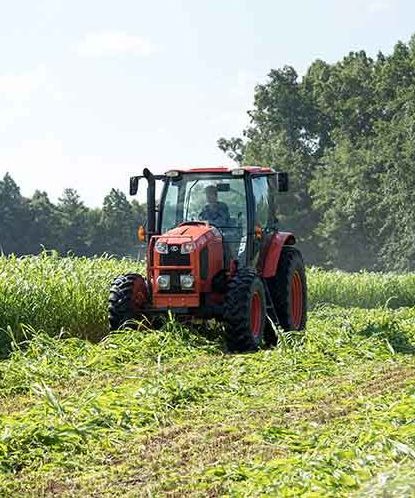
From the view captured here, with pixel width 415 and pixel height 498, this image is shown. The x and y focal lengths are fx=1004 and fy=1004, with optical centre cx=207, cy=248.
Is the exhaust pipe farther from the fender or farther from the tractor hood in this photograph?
the fender

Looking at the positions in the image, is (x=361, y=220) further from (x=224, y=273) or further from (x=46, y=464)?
(x=46, y=464)

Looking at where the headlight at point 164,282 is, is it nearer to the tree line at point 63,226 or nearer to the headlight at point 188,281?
the headlight at point 188,281

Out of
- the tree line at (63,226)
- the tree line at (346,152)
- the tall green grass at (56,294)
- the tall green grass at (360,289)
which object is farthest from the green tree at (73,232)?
the tall green grass at (56,294)

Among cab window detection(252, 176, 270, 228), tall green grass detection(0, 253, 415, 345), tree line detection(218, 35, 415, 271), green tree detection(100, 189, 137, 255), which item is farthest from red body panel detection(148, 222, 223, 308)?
green tree detection(100, 189, 137, 255)

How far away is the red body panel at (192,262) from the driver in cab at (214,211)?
0.24 meters

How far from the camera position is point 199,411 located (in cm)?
668

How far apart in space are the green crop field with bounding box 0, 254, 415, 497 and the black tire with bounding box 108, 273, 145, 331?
22 cm

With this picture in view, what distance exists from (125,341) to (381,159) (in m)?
44.2

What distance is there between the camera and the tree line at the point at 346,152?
50969mm

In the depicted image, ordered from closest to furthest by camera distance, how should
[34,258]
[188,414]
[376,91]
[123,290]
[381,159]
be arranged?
[188,414]
[123,290]
[34,258]
[381,159]
[376,91]

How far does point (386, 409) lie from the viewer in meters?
6.12

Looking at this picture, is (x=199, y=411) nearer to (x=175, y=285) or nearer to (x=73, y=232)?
(x=175, y=285)

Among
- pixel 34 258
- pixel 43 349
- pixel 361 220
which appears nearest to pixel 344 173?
pixel 361 220

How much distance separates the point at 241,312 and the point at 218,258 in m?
1.11
